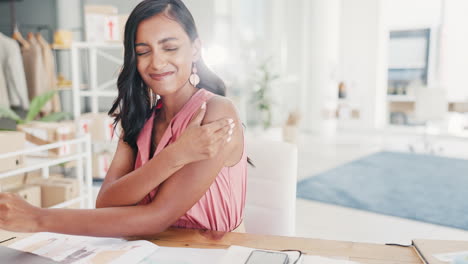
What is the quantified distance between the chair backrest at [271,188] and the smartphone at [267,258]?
0.47 metres

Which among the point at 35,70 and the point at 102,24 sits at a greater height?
the point at 102,24

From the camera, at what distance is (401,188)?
12.3 feet

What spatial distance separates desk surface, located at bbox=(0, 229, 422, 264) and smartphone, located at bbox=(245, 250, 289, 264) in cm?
8

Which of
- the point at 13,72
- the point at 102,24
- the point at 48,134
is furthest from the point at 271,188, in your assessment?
the point at 13,72

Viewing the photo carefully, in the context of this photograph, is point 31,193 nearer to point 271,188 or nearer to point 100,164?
point 271,188

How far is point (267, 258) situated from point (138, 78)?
0.64 meters

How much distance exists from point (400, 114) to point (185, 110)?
24.0 ft

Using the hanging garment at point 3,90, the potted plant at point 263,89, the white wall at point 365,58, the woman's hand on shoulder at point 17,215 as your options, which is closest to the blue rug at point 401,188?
the potted plant at point 263,89

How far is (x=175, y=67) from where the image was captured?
1042 millimetres

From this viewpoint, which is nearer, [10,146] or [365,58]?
[10,146]

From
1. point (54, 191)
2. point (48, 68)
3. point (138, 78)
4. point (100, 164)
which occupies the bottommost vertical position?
point (100, 164)

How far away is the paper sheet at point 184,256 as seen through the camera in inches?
31.0

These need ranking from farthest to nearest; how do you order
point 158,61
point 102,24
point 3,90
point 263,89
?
point 263,89 → point 3,90 → point 102,24 → point 158,61

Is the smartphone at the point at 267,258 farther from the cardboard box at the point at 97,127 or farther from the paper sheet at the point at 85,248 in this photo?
the cardboard box at the point at 97,127
